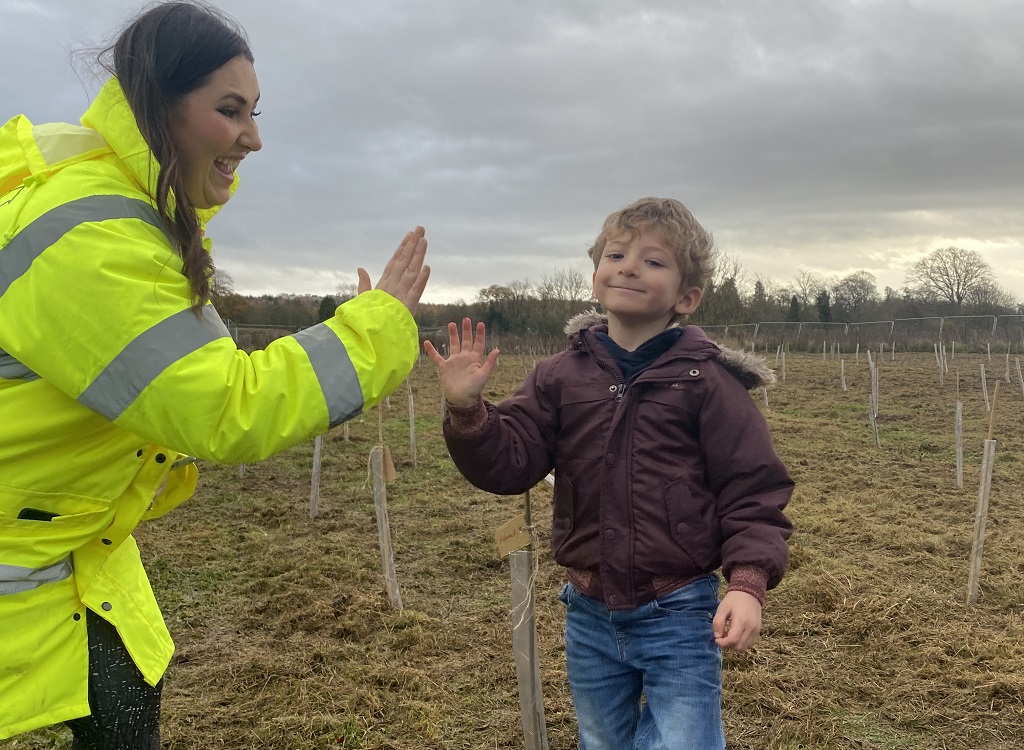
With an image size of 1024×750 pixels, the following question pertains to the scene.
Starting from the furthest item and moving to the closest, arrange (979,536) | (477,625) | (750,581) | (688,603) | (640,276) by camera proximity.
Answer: (979,536), (477,625), (640,276), (688,603), (750,581)

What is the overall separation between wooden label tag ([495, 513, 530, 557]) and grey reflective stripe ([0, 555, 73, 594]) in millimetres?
1183

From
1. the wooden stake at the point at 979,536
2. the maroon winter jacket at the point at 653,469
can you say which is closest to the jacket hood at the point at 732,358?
the maroon winter jacket at the point at 653,469

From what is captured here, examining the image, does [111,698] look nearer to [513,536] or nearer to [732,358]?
[513,536]

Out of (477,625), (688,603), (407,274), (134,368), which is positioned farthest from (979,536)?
(134,368)

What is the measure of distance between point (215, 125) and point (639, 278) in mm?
998

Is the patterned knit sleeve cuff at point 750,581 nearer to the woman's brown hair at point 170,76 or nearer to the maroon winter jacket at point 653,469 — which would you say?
the maroon winter jacket at point 653,469

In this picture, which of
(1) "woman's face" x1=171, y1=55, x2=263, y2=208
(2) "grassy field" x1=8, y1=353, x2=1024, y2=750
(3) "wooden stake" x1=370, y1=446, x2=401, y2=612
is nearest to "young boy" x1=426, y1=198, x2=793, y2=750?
(1) "woman's face" x1=171, y1=55, x2=263, y2=208

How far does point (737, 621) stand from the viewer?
4.95 ft

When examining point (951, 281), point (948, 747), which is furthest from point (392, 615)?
point (951, 281)

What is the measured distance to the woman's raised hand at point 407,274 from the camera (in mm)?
1439

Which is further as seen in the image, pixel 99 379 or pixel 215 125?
pixel 215 125

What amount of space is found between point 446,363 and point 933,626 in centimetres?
393

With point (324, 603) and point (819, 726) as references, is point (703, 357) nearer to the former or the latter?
point (819, 726)

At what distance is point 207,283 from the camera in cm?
133
